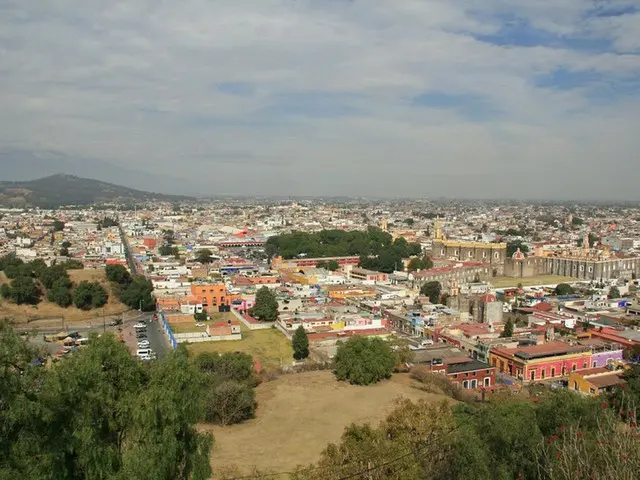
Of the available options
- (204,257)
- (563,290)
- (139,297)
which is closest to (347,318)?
(139,297)

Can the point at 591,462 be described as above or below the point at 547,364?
above

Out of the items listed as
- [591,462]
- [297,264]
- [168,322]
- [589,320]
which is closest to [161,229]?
[297,264]

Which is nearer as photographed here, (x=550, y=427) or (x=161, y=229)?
(x=550, y=427)

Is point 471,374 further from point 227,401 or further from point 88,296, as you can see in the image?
point 88,296

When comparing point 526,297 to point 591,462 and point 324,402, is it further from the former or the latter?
point 591,462

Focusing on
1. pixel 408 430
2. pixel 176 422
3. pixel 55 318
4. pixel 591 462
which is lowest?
pixel 55 318

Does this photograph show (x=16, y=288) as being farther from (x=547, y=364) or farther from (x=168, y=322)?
(x=547, y=364)

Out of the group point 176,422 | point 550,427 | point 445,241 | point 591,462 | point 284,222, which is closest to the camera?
point 591,462

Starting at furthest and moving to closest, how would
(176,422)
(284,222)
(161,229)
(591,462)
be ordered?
(284,222) → (161,229) → (176,422) → (591,462)
